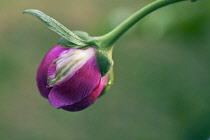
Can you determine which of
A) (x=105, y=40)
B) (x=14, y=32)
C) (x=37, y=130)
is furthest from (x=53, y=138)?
(x=105, y=40)

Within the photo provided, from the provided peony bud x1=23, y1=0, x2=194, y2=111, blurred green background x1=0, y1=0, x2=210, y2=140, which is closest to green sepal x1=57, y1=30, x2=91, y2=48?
peony bud x1=23, y1=0, x2=194, y2=111

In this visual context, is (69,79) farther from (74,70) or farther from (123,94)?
(123,94)

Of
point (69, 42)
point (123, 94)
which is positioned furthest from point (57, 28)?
point (123, 94)

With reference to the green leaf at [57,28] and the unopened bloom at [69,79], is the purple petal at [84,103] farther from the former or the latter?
the green leaf at [57,28]

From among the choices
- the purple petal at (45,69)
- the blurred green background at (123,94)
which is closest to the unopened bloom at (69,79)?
the purple petal at (45,69)

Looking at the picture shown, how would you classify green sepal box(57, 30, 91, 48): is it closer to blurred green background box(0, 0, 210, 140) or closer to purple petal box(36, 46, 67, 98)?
purple petal box(36, 46, 67, 98)

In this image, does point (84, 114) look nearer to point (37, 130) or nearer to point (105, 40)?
point (37, 130)
